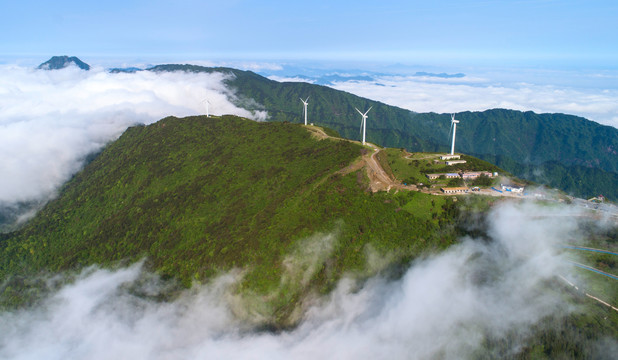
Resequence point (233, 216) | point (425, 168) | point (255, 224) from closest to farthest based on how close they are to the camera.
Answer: point (255, 224) < point (425, 168) < point (233, 216)

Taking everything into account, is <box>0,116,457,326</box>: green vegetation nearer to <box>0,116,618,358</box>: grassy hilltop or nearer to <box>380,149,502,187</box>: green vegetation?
<box>0,116,618,358</box>: grassy hilltop

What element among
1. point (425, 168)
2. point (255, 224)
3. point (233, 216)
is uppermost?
point (425, 168)

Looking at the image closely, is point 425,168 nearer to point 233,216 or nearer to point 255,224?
point 255,224

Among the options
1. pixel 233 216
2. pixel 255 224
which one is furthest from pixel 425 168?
pixel 233 216

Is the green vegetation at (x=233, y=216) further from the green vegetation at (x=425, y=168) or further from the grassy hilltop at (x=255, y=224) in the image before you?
the green vegetation at (x=425, y=168)

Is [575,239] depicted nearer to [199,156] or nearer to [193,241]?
[193,241]

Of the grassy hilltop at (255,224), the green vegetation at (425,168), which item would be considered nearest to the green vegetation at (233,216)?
the grassy hilltop at (255,224)

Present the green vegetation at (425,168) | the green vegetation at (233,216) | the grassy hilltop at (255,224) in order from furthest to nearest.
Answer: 1. the green vegetation at (425,168)
2. the green vegetation at (233,216)
3. the grassy hilltop at (255,224)

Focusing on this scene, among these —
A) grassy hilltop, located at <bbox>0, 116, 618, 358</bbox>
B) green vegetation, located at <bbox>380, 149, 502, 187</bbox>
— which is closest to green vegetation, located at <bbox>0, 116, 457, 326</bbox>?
grassy hilltop, located at <bbox>0, 116, 618, 358</bbox>

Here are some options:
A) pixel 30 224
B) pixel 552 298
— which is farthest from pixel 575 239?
pixel 30 224
